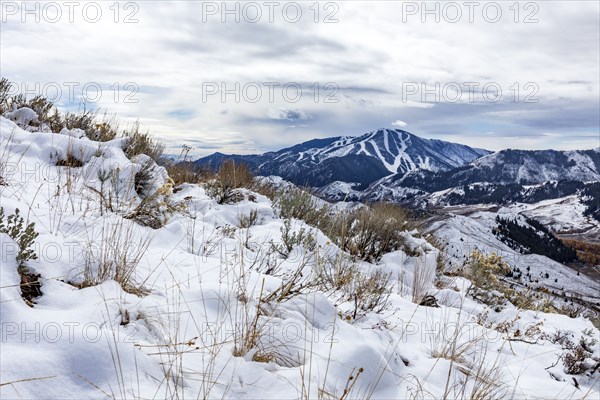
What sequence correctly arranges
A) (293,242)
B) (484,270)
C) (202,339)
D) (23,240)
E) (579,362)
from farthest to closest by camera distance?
(484,270), (293,242), (579,362), (23,240), (202,339)

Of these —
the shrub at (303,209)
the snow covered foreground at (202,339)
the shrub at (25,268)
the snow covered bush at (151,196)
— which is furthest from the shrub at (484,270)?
the shrub at (25,268)

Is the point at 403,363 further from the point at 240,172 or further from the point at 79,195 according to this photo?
the point at 240,172

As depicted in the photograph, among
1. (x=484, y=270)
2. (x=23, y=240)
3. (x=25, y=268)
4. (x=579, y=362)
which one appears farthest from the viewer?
(x=484, y=270)

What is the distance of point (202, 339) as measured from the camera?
205 centimetres

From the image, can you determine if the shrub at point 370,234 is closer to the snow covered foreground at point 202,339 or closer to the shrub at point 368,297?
the snow covered foreground at point 202,339

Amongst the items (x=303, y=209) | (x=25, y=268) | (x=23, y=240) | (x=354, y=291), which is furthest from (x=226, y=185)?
(x=25, y=268)

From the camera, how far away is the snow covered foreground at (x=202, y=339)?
1.59 metres

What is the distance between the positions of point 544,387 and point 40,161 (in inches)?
237

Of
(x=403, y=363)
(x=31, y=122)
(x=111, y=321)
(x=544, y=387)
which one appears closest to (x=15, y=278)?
(x=111, y=321)

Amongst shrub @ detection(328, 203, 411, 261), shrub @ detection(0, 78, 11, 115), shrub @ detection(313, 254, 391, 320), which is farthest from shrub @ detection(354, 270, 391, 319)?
shrub @ detection(0, 78, 11, 115)

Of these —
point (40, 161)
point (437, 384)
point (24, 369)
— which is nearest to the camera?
point (24, 369)

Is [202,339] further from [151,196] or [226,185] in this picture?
[226,185]

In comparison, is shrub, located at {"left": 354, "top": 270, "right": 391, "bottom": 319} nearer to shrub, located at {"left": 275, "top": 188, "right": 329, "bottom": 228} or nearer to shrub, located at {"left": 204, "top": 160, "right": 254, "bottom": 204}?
shrub, located at {"left": 275, "top": 188, "right": 329, "bottom": 228}

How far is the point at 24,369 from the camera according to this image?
1.39 m
